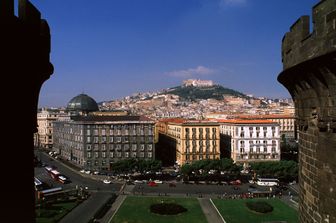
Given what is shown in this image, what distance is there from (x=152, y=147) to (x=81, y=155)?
55.5 ft

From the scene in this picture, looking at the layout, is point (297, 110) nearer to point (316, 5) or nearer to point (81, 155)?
point (316, 5)

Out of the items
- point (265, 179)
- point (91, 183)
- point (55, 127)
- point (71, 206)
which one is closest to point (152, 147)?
point (91, 183)

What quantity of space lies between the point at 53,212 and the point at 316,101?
46.5m

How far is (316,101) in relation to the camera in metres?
7.20

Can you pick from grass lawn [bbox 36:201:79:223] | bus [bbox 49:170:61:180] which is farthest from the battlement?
bus [bbox 49:170:61:180]

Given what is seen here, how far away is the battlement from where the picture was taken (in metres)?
5.88

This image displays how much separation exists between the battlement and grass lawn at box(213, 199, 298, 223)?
134 feet

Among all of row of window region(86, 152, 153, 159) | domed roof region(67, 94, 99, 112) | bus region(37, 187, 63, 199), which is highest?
domed roof region(67, 94, 99, 112)

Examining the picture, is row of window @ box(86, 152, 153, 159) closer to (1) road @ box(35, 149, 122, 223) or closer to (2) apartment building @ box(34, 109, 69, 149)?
(1) road @ box(35, 149, 122, 223)

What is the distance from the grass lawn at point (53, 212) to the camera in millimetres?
45344

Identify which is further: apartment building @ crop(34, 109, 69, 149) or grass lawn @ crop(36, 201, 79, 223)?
apartment building @ crop(34, 109, 69, 149)

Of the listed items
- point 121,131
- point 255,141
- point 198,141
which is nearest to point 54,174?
point 121,131

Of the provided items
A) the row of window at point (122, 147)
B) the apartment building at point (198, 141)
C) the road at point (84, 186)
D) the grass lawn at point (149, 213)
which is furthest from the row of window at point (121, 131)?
the grass lawn at point (149, 213)

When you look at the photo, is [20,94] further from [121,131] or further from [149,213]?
[121,131]
